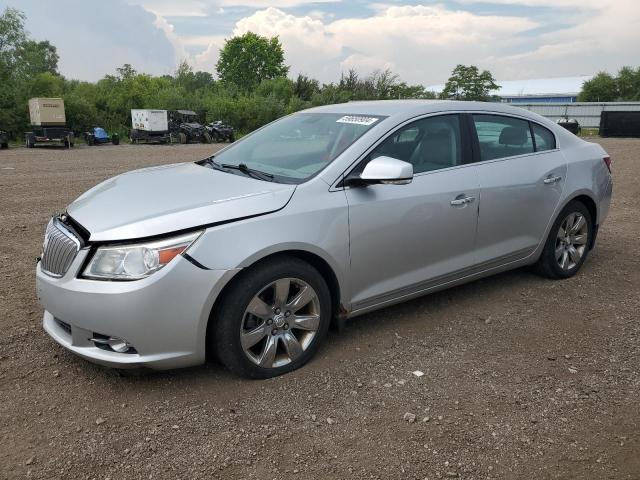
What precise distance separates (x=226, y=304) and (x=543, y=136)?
132 inches

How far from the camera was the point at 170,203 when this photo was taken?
3.23 m

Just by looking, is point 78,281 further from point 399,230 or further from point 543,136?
point 543,136

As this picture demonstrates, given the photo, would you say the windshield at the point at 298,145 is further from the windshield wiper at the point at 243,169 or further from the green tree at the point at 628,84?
the green tree at the point at 628,84

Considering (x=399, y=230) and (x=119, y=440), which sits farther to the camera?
(x=399, y=230)

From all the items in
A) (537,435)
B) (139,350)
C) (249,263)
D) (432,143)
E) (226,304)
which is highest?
(432,143)

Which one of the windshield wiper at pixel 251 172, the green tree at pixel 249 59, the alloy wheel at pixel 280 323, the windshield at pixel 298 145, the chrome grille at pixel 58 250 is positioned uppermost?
the green tree at pixel 249 59

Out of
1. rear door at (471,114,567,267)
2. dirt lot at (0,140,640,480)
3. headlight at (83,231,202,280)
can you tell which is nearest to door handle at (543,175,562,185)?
rear door at (471,114,567,267)

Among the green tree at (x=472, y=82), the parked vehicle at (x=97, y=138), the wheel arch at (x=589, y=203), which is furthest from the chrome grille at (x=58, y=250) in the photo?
the green tree at (x=472, y=82)

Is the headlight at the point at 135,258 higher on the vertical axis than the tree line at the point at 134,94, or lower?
lower

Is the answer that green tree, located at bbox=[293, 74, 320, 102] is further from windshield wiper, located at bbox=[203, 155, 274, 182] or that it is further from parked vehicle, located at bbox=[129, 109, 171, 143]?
windshield wiper, located at bbox=[203, 155, 274, 182]

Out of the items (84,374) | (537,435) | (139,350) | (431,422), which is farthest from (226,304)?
(537,435)

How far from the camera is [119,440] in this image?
9.10ft

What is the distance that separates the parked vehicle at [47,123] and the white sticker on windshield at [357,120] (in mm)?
25605

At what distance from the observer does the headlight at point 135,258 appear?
2.93 meters
